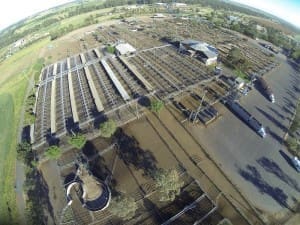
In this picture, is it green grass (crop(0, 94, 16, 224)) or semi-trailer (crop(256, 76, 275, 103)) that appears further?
semi-trailer (crop(256, 76, 275, 103))

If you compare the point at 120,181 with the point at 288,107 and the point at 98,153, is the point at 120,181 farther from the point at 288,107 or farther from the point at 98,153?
the point at 288,107

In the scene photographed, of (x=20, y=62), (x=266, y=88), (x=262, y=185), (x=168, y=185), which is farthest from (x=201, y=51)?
(x=20, y=62)

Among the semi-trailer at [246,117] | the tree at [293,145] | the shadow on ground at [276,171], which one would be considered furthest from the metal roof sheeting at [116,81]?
the tree at [293,145]

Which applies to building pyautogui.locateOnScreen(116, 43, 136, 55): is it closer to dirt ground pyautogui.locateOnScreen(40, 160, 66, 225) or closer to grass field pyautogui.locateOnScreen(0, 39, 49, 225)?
grass field pyautogui.locateOnScreen(0, 39, 49, 225)

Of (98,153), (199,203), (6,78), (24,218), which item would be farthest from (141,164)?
(6,78)

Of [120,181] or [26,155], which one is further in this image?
[26,155]

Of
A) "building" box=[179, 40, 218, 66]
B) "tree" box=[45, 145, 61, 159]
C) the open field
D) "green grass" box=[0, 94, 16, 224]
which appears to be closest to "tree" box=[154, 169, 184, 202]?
"tree" box=[45, 145, 61, 159]
